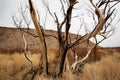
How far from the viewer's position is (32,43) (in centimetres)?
4497

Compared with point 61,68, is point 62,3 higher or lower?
higher

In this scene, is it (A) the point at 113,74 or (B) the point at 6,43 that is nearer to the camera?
(A) the point at 113,74

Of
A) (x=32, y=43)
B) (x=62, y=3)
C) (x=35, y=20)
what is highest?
(x=62, y=3)

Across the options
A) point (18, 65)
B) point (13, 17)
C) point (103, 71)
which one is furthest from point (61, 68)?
point (13, 17)

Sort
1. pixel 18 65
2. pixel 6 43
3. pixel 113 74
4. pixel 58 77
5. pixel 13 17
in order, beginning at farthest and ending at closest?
pixel 6 43
pixel 13 17
pixel 18 65
pixel 58 77
pixel 113 74

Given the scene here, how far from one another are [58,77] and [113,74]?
2.17 m

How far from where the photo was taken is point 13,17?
50.9ft

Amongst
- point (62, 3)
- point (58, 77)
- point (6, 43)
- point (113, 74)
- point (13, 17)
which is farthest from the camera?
point (6, 43)

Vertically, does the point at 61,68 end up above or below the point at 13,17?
below

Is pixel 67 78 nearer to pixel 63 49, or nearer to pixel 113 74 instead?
pixel 63 49

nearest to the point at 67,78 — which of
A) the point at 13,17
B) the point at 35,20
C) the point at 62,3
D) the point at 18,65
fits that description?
the point at 35,20

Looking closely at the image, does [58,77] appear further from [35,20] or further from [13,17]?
[13,17]

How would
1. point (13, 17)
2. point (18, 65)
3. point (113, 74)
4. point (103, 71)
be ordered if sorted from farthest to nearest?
point (13, 17)
point (18, 65)
point (103, 71)
point (113, 74)

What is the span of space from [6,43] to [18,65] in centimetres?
2952
